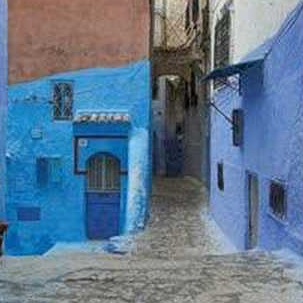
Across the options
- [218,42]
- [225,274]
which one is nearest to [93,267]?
[225,274]

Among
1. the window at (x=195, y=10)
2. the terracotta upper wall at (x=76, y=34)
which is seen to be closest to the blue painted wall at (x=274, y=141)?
the terracotta upper wall at (x=76, y=34)

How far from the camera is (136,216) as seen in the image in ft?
54.1

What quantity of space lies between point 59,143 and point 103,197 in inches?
76.1

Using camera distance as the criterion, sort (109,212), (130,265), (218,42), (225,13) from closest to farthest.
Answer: (130,265) < (225,13) < (218,42) < (109,212)

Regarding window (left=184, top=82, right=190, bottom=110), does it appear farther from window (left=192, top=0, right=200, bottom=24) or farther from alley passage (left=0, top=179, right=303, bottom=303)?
alley passage (left=0, top=179, right=303, bottom=303)

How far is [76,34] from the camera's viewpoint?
64.6 ft

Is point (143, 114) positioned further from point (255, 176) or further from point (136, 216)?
point (255, 176)

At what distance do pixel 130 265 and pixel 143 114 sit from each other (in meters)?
12.3

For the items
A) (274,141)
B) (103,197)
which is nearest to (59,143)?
(103,197)

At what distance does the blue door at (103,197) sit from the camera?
19281 millimetres

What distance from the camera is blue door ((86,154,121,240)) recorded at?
19281mm

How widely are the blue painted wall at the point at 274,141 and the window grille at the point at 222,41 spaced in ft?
4.60

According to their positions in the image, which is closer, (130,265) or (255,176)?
(130,265)

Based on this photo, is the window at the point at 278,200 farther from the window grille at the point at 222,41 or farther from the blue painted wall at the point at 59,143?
the blue painted wall at the point at 59,143
